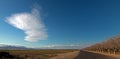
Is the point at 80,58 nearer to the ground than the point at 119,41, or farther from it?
nearer to the ground

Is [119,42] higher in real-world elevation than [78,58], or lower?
higher

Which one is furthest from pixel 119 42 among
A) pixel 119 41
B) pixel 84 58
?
pixel 84 58

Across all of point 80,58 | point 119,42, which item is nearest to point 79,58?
point 80,58

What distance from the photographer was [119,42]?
87625 millimetres

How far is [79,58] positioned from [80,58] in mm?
95

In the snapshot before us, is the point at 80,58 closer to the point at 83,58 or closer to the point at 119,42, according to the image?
the point at 83,58

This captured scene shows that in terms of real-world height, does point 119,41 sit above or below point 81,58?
above

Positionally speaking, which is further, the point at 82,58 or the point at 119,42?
the point at 119,42

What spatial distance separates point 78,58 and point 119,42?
71097mm

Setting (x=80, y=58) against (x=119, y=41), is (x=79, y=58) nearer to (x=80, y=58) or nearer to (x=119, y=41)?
(x=80, y=58)

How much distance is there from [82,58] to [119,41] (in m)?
71.7

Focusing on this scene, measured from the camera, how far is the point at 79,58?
20.5m

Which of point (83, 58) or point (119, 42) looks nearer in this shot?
Result: point (83, 58)

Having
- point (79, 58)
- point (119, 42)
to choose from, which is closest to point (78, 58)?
point (79, 58)
